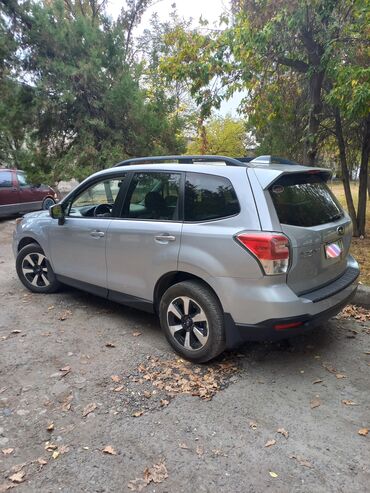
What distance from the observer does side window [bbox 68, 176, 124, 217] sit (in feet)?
14.0

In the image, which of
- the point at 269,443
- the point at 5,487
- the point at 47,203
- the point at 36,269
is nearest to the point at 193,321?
the point at 269,443

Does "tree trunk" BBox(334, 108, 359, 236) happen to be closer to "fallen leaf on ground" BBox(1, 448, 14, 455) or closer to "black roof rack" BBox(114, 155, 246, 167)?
"black roof rack" BBox(114, 155, 246, 167)

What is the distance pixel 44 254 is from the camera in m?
5.07

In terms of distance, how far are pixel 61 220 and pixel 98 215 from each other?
61 centimetres

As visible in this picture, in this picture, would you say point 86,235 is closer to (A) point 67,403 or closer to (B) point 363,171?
(A) point 67,403

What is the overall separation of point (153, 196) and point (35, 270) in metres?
2.44

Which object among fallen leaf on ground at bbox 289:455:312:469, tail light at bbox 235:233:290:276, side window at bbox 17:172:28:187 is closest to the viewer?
fallen leaf on ground at bbox 289:455:312:469

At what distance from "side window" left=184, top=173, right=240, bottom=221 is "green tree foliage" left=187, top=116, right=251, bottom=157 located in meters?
13.2

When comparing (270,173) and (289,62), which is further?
(289,62)

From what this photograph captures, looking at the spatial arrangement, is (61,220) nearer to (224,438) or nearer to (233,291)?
(233,291)

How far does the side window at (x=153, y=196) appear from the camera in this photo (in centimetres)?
359

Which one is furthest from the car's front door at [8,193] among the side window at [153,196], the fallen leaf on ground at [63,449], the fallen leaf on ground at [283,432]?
the fallen leaf on ground at [283,432]

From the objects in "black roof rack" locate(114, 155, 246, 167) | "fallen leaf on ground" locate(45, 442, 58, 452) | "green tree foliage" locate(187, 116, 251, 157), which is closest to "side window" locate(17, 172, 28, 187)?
"green tree foliage" locate(187, 116, 251, 157)

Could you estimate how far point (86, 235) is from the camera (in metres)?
4.33
